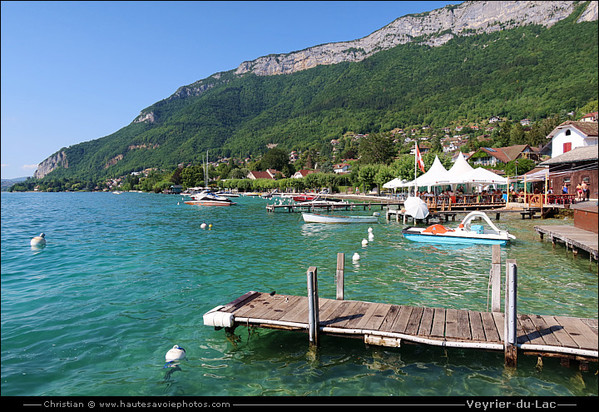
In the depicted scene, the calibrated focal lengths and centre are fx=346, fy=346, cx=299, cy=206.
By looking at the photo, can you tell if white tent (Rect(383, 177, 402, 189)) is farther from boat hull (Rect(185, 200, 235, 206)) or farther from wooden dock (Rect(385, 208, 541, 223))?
boat hull (Rect(185, 200, 235, 206))

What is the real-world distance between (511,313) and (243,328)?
19.2 feet

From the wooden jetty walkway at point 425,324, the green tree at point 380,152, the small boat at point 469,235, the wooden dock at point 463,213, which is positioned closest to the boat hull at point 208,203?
the wooden dock at point 463,213

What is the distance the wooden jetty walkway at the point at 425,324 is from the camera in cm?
589

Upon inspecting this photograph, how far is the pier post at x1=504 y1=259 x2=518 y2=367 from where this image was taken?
19.1ft

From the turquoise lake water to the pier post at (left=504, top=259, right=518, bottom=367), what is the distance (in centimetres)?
48

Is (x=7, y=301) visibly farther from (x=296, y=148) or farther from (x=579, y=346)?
(x=296, y=148)

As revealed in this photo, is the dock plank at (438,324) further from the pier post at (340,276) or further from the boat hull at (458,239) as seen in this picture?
the boat hull at (458,239)

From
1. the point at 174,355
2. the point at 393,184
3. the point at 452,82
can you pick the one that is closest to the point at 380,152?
the point at 393,184

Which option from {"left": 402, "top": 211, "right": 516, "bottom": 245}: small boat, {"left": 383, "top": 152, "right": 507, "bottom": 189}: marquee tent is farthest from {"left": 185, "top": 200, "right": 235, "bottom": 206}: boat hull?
{"left": 402, "top": 211, "right": 516, "bottom": 245}: small boat

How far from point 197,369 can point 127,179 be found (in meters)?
188

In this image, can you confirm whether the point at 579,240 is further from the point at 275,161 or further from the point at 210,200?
the point at 275,161

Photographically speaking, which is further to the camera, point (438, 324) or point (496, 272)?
point (496, 272)

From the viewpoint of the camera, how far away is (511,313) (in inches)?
231
